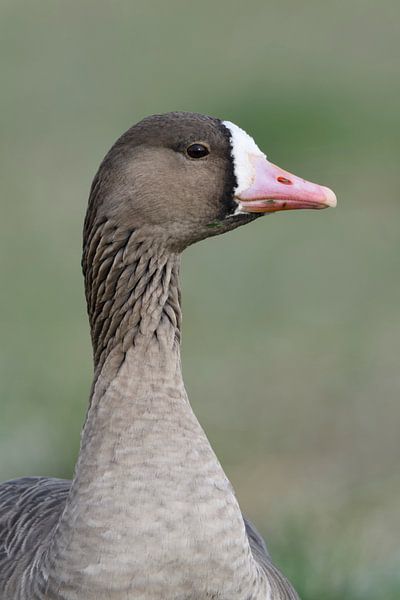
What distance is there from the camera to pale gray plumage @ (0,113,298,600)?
2928 mm

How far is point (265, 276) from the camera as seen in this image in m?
8.02

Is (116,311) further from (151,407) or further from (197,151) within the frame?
(197,151)

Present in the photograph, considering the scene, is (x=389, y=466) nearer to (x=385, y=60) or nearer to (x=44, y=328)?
(x=44, y=328)

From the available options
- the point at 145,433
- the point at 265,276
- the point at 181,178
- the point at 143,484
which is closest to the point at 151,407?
the point at 145,433

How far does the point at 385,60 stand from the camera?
1257cm

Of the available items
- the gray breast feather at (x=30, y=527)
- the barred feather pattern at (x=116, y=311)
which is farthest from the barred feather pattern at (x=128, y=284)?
the gray breast feather at (x=30, y=527)

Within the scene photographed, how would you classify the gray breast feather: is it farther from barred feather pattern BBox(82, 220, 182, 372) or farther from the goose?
barred feather pattern BBox(82, 220, 182, 372)

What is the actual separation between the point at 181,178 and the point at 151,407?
0.59m

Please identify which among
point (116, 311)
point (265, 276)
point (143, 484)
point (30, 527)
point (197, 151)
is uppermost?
point (265, 276)

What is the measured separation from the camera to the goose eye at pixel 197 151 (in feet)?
10.2

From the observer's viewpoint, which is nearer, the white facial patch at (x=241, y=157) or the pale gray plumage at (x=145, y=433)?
the pale gray plumage at (x=145, y=433)

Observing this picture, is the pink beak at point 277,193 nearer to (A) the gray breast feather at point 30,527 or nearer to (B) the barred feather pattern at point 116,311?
(B) the barred feather pattern at point 116,311

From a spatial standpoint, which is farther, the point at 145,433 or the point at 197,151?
the point at 197,151

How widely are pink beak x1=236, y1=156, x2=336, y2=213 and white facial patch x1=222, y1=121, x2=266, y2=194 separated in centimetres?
1
